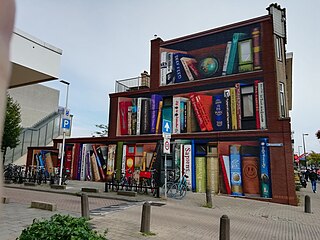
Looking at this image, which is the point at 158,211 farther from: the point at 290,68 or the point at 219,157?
the point at 290,68

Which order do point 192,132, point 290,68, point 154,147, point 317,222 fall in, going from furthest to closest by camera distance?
point 290,68 < point 154,147 < point 192,132 < point 317,222

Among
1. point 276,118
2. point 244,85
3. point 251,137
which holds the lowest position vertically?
point 251,137

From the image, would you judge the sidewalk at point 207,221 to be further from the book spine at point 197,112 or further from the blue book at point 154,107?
the blue book at point 154,107

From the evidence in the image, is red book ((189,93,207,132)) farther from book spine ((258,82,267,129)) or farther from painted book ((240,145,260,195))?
book spine ((258,82,267,129))

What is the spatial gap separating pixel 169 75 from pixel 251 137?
7626mm

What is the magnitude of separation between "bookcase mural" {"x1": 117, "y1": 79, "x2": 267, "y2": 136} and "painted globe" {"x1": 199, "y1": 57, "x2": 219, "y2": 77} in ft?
4.37

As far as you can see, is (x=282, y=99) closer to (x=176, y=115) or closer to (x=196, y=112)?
(x=196, y=112)

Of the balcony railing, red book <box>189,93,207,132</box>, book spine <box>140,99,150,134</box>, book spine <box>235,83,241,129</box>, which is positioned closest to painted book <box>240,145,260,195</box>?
book spine <box>235,83,241,129</box>

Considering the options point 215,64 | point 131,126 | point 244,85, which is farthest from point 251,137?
point 131,126

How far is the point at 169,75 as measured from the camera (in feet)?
63.5

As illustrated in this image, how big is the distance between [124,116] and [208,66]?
7.67m

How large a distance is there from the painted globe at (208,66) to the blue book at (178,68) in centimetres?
131

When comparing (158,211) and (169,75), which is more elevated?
(169,75)

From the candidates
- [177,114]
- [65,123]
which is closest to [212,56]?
[177,114]
